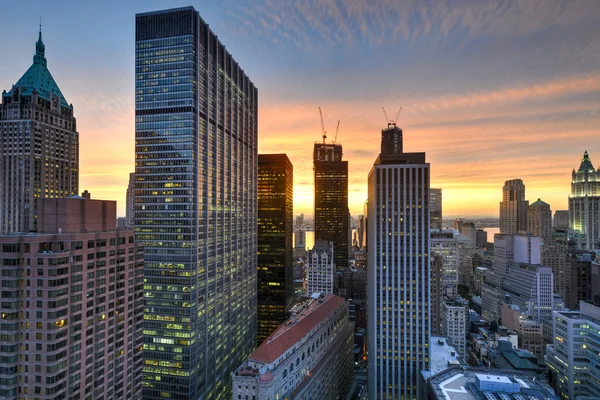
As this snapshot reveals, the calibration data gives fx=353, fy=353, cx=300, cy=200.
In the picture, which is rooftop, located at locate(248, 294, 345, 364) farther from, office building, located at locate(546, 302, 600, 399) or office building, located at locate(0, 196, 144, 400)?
office building, located at locate(546, 302, 600, 399)

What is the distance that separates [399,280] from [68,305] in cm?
11159

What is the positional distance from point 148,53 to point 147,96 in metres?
17.5

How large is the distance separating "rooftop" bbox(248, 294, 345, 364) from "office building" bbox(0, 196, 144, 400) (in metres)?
39.2

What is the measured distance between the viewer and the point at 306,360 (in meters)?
130

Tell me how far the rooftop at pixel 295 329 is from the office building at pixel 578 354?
9567 cm

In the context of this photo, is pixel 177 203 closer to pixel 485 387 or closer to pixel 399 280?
pixel 399 280

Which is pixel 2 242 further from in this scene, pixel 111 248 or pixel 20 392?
pixel 20 392

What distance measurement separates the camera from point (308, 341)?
133 m

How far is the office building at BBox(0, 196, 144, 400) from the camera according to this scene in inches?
2995

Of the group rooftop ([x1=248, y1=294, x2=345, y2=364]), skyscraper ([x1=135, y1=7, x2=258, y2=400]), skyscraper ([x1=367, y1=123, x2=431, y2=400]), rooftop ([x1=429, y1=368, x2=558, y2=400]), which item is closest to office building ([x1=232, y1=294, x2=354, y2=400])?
rooftop ([x1=248, y1=294, x2=345, y2=364])

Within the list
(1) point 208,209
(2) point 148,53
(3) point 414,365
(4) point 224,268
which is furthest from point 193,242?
(3) point 414,365

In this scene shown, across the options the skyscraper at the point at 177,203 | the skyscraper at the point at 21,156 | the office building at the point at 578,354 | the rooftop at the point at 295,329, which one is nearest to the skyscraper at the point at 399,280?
the rooftop at the point at 295,329

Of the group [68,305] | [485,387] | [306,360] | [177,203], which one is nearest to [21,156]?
[177,203]

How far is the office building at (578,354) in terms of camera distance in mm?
135337
